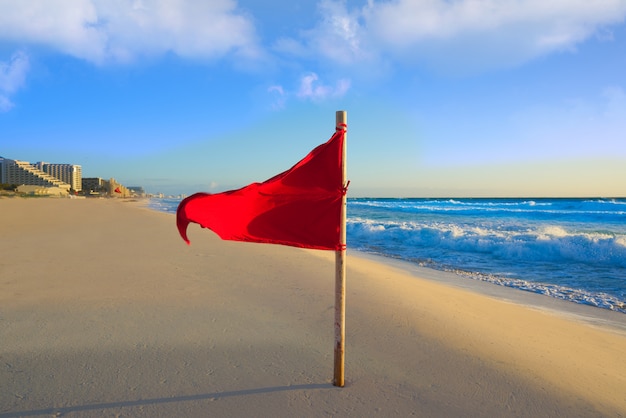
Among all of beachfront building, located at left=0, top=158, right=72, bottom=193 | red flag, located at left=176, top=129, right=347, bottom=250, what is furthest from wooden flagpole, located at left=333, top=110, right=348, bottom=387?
beachfront building, located at left=0, top=158, right=72, bottom=193

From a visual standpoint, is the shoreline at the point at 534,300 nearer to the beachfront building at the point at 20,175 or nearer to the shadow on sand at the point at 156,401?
the shadow on sand at the point at 156,401

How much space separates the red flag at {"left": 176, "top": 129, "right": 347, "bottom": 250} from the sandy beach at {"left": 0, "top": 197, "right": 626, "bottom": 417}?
4.74ft

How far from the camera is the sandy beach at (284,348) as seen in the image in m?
3.55

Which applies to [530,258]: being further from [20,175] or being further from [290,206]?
[20,175]

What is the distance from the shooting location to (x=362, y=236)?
22812 mm

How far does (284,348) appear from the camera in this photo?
4.68 m

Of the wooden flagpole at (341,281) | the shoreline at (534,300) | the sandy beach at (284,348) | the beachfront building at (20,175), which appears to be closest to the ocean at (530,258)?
the shoreline at (534,300)

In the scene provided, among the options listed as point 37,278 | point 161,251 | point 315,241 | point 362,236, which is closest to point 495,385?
point 315,241

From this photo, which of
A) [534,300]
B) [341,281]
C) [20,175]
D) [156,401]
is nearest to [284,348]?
[341,281]

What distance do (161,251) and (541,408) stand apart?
1051 centimetres

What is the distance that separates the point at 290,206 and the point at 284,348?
193 centimetres

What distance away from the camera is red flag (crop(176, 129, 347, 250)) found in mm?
3680

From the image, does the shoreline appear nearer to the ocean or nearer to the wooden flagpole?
the ocean

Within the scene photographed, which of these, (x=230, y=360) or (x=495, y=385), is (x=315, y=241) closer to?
(x=230, y=360)
